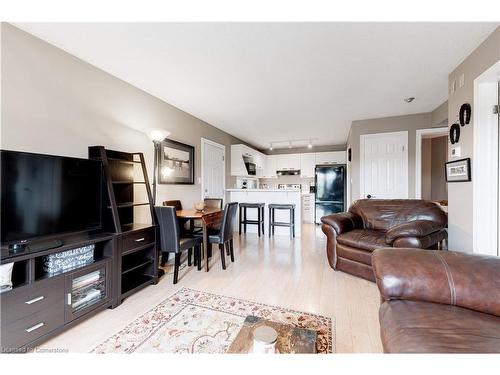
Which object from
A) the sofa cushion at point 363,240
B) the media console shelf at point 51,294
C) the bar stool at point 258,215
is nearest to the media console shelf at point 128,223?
the media console shelf at point 51,294

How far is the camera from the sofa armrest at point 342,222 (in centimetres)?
271

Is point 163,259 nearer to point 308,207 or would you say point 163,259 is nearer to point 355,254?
point 355,254

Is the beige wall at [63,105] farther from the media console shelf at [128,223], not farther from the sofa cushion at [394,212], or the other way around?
the sofa cushion at [394,212]

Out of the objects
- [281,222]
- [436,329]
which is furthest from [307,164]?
[436,329]

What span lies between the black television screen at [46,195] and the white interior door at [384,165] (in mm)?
4213

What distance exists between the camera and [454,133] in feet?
7.87

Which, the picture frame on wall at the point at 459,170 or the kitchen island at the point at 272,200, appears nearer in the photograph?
the picture frame on wall at the point at 459,170

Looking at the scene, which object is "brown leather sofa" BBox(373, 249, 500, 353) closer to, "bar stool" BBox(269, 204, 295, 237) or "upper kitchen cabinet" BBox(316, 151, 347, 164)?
"bar stool" BBox(269, 204, 295, 237)

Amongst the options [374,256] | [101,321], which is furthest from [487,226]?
[101,321]

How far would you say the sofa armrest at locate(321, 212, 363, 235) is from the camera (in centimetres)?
271

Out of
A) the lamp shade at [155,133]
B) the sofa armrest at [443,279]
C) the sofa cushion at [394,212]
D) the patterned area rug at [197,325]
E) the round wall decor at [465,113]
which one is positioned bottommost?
the patterned area rug at [197,325]

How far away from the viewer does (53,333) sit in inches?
57.9

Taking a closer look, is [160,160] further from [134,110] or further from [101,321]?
[101,321]
